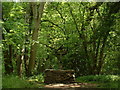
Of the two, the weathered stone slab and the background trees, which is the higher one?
the background trees

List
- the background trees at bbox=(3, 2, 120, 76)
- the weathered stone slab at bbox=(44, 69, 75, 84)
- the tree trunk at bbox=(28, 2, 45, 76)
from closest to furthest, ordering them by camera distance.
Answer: the weathered stone slab at bbox=(44, 69, 75, 84) < the tree trunk at bbox=(28, 2, 45, 76) < the background trees at bbox=(3, 2, 120, 76)

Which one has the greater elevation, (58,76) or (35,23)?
(35,23)

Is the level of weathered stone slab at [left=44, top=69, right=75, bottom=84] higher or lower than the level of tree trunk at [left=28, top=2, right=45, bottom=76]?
lower

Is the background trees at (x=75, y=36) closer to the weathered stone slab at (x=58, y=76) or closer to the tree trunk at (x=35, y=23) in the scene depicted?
the tree trunk at (x=35, y=23)

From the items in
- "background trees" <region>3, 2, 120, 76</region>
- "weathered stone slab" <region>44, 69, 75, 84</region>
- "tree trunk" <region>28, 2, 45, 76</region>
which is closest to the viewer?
"weathered stone slab" <region>44, 69, 75, 84</region>

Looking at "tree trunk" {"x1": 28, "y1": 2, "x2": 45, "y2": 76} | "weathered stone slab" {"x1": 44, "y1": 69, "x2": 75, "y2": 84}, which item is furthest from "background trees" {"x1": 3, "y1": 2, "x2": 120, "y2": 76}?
"weathered stone slab" {"x1": 44, "y1": 69, "x2": 75, "y2": 84}

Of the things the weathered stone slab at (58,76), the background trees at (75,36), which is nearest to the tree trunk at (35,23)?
the background trees at (75,36)

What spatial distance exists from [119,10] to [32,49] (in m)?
7.56

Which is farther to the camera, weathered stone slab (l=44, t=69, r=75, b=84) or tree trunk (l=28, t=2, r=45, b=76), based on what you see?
tree trunk (l=28, t=2, r=45, b=76)

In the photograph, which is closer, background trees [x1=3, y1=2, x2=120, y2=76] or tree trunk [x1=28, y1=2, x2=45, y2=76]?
tree trunk [x1=28, y1=2, x2=45, y2=76]

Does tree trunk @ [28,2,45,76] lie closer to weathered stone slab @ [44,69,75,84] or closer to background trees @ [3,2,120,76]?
background trees @ [3,2,120,76]

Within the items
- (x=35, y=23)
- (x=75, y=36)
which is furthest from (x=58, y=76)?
(x=75, y=36)

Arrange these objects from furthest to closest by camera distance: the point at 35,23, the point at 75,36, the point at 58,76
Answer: the point at 75,36 → the point at 35,23 → the point at 58,76

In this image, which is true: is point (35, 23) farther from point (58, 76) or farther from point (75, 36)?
point (58, 76)
